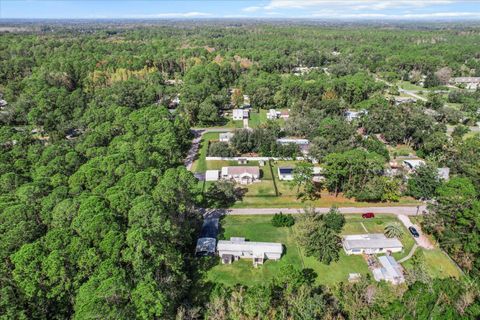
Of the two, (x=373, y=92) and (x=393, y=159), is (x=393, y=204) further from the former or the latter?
(x=373, y=92)


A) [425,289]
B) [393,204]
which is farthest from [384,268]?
[393,204]

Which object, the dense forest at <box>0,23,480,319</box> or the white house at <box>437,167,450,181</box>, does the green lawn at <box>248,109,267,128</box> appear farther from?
the white house at <box>437,167,450,181</box>

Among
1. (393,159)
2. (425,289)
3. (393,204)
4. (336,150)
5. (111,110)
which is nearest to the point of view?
(425,289)

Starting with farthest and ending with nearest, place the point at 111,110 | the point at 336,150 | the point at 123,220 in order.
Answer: the point at 111,110
the point at 336,150
the point at 123,220

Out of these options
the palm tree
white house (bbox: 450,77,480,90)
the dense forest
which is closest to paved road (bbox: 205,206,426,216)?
the dense forest

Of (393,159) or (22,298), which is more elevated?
(22,298)

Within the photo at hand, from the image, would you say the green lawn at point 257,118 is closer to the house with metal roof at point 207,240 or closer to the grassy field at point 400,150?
the grassy field at point 400,150

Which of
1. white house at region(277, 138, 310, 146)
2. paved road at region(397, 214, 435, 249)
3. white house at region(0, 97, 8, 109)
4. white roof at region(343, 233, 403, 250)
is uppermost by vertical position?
white house at region(0, 97, 8, 109)

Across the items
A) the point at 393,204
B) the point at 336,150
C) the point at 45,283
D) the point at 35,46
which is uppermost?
the point at 35,46
